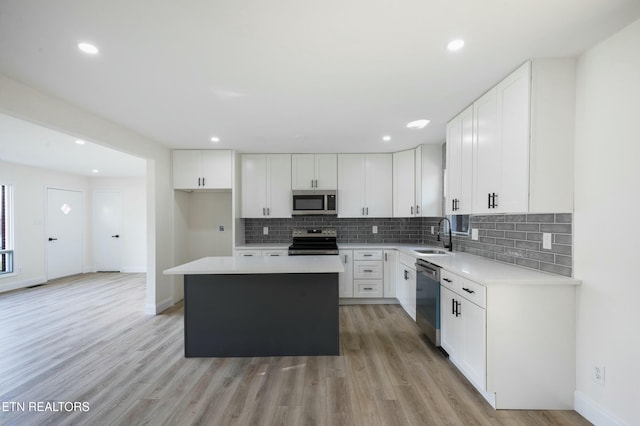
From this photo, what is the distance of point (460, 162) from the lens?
284 centimetres

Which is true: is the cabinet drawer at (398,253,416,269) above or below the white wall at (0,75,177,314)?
below

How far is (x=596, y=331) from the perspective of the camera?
180 cm

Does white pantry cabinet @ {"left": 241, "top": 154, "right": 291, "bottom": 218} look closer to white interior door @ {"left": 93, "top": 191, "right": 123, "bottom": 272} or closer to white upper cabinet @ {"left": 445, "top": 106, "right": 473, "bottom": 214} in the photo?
white upper cabinet @ {"left": 445, "top": 106, "right": 473, "bottom": 214}

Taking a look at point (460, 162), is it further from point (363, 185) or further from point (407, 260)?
point (363, 185)

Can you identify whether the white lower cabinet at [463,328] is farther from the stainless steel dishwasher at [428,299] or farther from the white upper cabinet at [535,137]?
the white upper cabinet at [535,137]

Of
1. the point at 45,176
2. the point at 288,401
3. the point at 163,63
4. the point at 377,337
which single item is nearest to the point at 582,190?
the point at 377,337

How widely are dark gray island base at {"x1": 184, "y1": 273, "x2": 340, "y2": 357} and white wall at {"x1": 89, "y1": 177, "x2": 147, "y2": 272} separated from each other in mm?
5357

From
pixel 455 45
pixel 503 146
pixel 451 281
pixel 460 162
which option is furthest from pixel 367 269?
pixel 455 45

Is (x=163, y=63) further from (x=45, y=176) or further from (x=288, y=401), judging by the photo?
(x=45, y=176)

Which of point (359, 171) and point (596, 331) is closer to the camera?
point (596, 331)

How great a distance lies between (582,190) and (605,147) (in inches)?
11.6

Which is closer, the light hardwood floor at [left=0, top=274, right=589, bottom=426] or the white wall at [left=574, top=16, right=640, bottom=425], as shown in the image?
the white wall at [left=574, top=16, right=640, bottom=425]

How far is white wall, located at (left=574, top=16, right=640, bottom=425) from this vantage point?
5.21 ft

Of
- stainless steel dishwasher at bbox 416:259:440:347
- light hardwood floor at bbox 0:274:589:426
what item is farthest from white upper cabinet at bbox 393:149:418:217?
light hardwood floor at bbox 0:274:589:426
